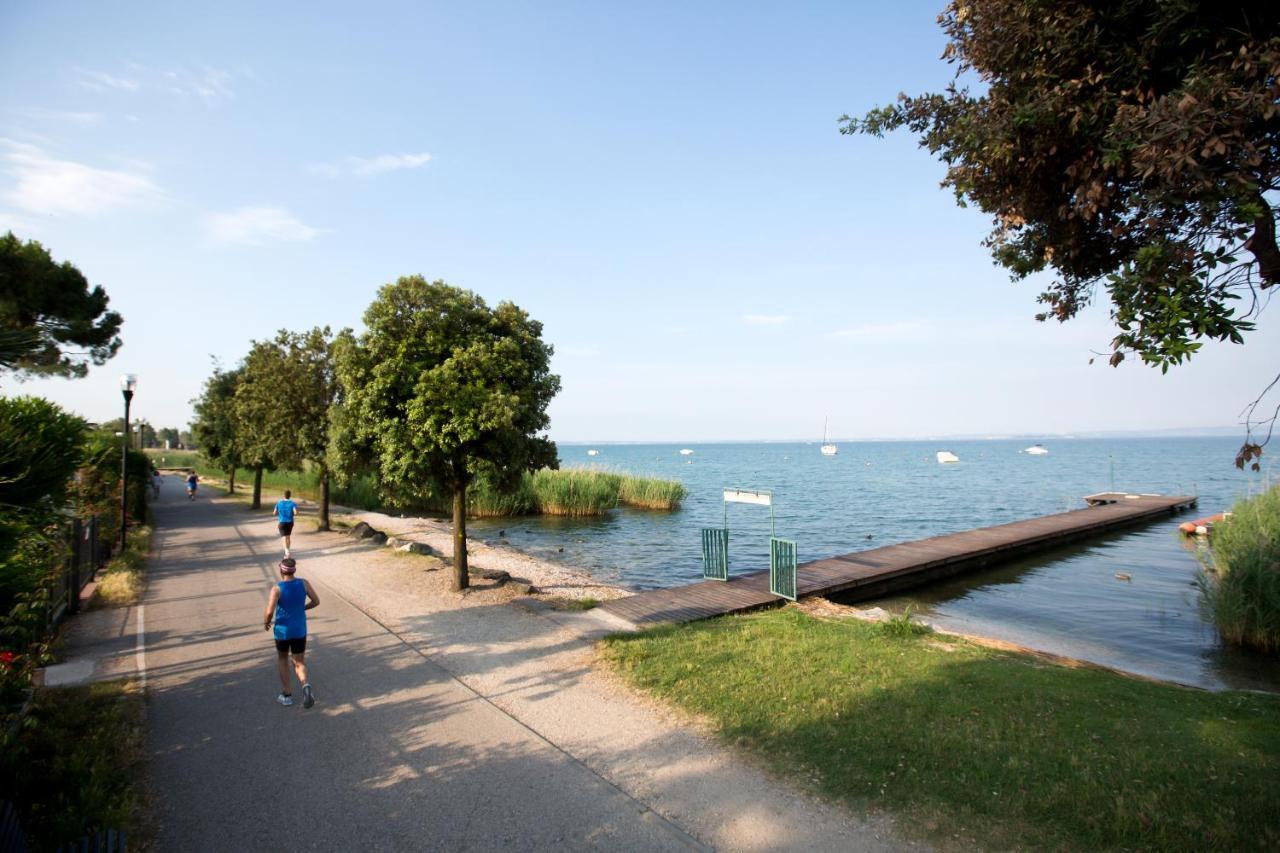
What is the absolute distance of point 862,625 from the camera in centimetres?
1115

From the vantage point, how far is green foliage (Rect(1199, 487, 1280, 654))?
12.1 metres

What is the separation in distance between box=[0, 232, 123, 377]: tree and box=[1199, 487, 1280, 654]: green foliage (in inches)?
1113

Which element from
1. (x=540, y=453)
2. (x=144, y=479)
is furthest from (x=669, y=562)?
(x=144, y=479)

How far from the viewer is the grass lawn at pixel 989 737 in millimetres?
4828

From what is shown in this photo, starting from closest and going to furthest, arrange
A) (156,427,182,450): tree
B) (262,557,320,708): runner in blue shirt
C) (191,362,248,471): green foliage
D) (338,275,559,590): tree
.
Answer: (262,557,320,708): runner in blue shirt < (338,275,559,590): tree < (191,362,248,471): green foliage < (156,427,182,450): tree

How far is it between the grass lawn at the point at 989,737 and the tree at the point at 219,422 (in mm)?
29163

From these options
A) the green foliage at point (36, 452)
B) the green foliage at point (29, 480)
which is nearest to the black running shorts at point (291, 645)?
the green foliage at point (29, 480)

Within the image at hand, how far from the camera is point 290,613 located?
7.57 metres

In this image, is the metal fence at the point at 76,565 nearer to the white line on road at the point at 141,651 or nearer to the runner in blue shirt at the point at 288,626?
the white line on road at the point at 141,651

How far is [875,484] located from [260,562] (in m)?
53.2

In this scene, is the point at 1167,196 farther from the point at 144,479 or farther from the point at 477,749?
the point at 144,479

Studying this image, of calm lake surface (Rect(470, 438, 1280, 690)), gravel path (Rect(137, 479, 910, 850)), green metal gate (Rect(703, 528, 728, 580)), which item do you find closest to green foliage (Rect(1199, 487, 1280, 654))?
calm lake surface (Rect(470, 438, 1280, 690))

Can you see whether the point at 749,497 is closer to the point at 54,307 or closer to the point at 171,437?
the point at 54,307

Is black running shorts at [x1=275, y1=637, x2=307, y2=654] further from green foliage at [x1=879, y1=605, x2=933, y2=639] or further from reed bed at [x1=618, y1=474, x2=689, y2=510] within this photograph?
reed bed at [x1=618, y1=474, x2=689, y2=510]
